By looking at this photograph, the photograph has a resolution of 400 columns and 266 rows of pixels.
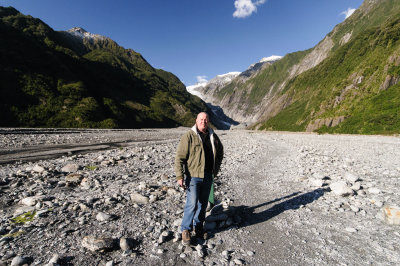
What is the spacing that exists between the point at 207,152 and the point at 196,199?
4.31ft

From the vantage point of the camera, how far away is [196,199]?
5.45 metres

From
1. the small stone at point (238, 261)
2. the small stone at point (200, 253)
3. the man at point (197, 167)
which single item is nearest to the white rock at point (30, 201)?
the man at point (197, 167)

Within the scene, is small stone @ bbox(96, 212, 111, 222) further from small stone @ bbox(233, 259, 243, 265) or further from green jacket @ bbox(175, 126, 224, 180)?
small stone @ bbox(233, 259, 243, 265)

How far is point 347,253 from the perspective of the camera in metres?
4.71

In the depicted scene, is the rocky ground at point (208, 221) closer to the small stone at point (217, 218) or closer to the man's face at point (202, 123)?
the small stone at point (217, 218)

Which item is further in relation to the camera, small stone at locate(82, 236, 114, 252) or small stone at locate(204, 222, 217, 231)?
small stone at locate(204, 222, 217, 231)

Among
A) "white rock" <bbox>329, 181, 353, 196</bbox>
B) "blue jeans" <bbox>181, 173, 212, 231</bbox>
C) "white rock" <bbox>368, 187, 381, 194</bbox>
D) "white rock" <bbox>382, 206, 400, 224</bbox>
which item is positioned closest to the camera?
"blue jeans" <bbox>181, 173, 212, 231</bbox>

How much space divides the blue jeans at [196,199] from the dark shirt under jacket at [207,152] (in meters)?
0.22

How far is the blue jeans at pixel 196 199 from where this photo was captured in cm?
543

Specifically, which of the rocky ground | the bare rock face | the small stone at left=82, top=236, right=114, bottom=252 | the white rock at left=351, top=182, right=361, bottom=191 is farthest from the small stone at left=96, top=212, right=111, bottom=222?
the bare rock face

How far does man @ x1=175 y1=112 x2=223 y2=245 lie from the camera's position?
534 cm

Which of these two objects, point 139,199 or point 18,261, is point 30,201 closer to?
point 139,199

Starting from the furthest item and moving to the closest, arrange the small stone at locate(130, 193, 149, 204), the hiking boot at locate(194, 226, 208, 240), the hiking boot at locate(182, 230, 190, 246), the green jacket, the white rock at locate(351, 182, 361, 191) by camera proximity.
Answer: the white rock at locate(351, 182, 361, 191)
the small stone at locate(130, 193, 149, 204)
the hiking boot at locate(194, 226, 208, 240)
the green jacket
the hiking boot at locate(182, 230, 190, 246)

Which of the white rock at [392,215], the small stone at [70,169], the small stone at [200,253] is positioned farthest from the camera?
the small stone at [70,169]
